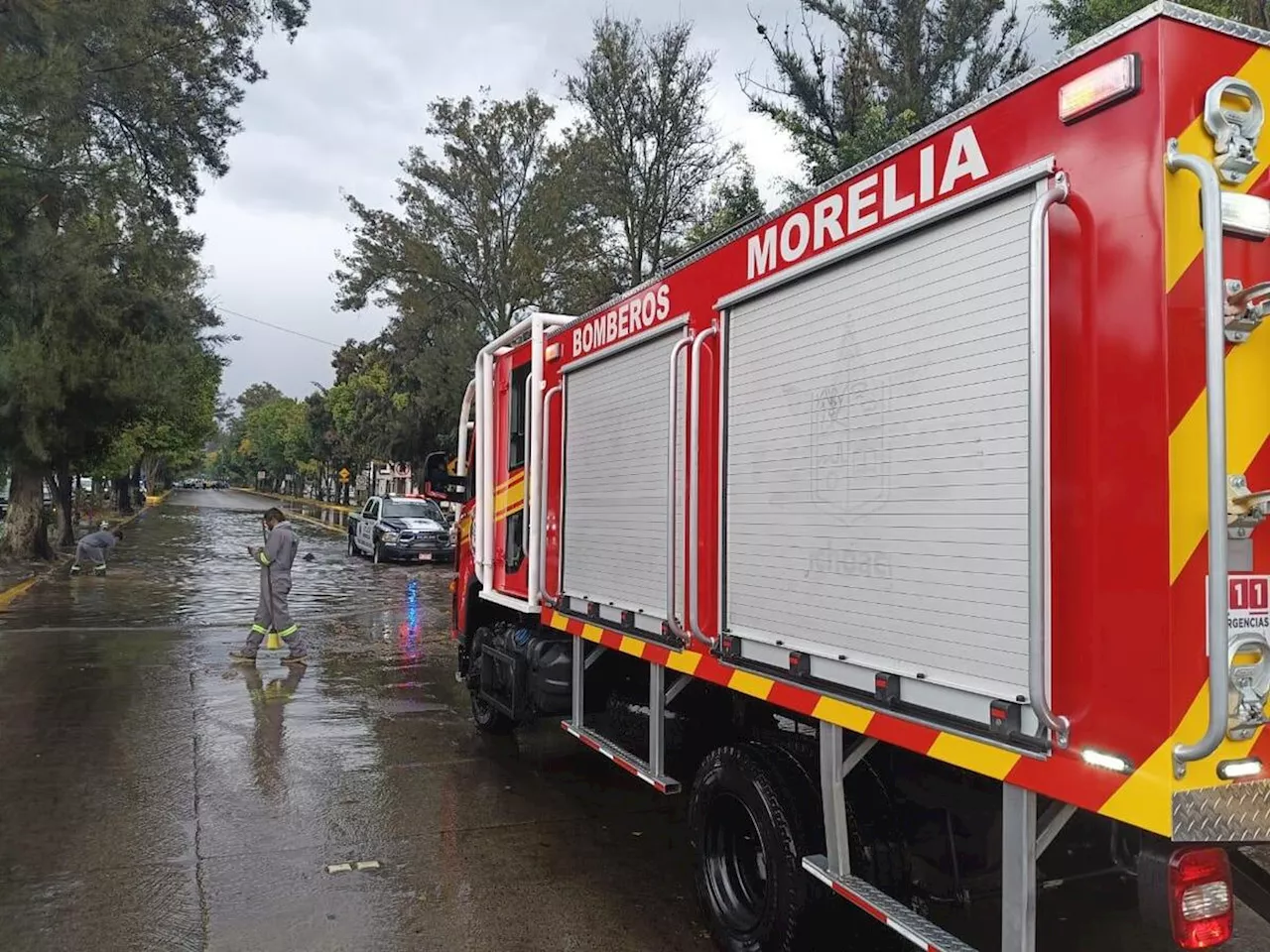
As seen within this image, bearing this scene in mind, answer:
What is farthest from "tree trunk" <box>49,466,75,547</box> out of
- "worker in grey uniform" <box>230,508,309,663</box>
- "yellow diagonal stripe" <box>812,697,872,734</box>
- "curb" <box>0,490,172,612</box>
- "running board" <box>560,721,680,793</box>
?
"yellow diagonal stripe" <box>812,697,872,734</box>

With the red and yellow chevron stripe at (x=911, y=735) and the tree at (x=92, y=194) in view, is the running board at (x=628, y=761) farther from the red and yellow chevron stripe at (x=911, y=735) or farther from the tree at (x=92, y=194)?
the tree at (x=92, y=194)

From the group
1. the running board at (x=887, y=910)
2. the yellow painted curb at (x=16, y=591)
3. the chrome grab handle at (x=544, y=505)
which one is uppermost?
the chrome grab handle at (x=544, y=505)

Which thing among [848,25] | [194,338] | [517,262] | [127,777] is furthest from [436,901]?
[194,338]

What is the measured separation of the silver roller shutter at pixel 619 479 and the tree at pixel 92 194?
9.05 meters

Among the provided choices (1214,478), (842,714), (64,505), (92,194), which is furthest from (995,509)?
(64,505)

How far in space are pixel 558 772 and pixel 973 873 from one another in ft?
12.4

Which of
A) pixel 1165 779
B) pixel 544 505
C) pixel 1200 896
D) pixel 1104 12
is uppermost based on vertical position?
pixel 1104 12

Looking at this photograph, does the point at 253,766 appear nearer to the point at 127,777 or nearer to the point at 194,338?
the point at 127,777

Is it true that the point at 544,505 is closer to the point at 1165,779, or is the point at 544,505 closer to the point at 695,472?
the point at 695,472

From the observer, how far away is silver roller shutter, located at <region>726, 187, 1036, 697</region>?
252 cm

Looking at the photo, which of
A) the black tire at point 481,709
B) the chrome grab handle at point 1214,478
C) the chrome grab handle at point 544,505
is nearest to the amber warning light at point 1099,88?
the chrome grab handle at point 1214,478

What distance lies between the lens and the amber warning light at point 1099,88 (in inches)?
90.4

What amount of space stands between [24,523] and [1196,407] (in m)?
24.9

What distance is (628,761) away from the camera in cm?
472
